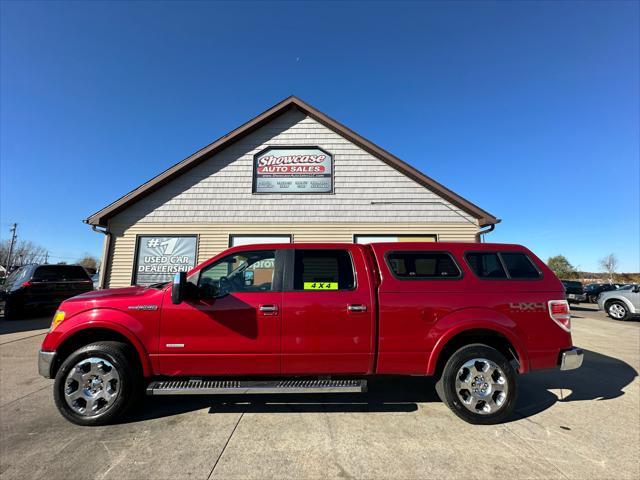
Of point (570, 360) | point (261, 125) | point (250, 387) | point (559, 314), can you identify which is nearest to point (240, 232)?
point (261, 125)

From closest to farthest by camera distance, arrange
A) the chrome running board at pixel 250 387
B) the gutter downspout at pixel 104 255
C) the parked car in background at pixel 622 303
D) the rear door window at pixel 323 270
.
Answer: the chrome running board at pixel 250 387 < the rear door window at pixel 323 270 < the gutter downspout at pixel 104 255 < the parked car in background at pixel 622 303

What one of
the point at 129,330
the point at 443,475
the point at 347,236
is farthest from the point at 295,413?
the point at 347,236

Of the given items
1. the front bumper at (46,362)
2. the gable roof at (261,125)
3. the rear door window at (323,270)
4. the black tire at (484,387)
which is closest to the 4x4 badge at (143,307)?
the front bumper at (46,362)

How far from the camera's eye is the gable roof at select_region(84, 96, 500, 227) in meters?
9.39

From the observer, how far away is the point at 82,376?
10.5 feet

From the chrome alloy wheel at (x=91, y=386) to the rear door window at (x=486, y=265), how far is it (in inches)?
165

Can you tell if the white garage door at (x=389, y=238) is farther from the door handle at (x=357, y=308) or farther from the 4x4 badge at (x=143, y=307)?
the 4x4 badge at (x=143, y=307)

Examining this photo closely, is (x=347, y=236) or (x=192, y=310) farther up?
(x=347, y=236)

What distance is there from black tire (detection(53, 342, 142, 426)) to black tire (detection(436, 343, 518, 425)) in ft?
11.2

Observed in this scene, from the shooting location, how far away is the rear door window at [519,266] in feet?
11.9

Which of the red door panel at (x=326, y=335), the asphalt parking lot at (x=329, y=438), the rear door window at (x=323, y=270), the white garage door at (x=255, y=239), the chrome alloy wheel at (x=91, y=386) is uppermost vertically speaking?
the white garage door at (x=255, y=239)

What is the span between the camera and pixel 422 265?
3.63 meters

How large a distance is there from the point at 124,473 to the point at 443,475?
8.42ft

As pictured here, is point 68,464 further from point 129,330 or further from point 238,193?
point 238,193
